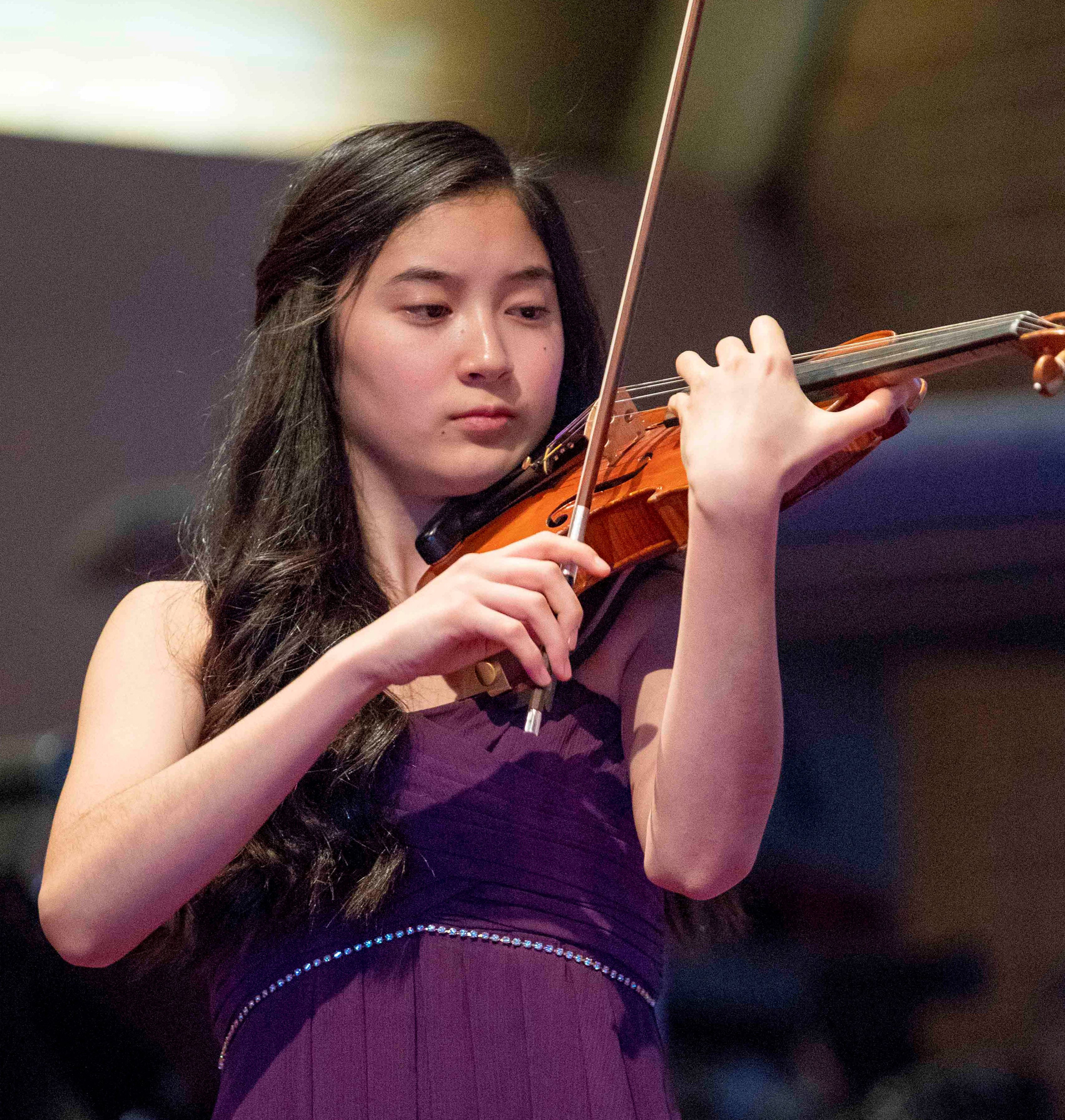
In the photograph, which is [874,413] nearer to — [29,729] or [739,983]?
[739,983]

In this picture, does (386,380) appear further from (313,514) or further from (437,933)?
(437,933)

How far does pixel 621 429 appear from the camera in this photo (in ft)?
3.27

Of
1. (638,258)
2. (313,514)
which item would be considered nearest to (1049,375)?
(638,258)

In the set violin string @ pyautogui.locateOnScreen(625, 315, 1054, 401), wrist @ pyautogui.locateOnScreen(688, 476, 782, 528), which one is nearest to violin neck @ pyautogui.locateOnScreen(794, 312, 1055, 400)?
violin string @ pyautogui.locateOnScreen(625, 315, 1054, 401)

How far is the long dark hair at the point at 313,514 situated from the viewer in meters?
0.92

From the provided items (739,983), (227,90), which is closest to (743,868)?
(739,983)

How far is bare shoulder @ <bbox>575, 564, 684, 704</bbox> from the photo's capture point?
39.3 inches

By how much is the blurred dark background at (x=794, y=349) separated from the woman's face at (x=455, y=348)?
1.30 feet

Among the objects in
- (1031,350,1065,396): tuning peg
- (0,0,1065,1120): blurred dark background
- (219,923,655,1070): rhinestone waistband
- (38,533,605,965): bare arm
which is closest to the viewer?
(1031,350,1065,396): tuning peg

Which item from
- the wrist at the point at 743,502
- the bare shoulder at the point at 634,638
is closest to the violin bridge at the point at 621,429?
the bare shoulder at the point at 634,638

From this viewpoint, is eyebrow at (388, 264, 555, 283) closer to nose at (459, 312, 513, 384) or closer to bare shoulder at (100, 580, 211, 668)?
nose at (459, 312, 513, 384)

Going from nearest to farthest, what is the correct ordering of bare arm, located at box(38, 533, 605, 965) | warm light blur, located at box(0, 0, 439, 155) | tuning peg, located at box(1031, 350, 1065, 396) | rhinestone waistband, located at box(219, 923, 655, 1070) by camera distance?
1. tuning peg, located at box(1031, 350, 1065, 396)
2. bare arm, located at box(38, 533, 605, 965)
3. rhinestone waistband, located at box(219, 923, 655, 1070)
4. warm light blur, located at box(0, 0, 439, 155)

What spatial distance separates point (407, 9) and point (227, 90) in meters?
0.22

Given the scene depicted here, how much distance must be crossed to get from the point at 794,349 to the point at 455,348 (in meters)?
0.52
